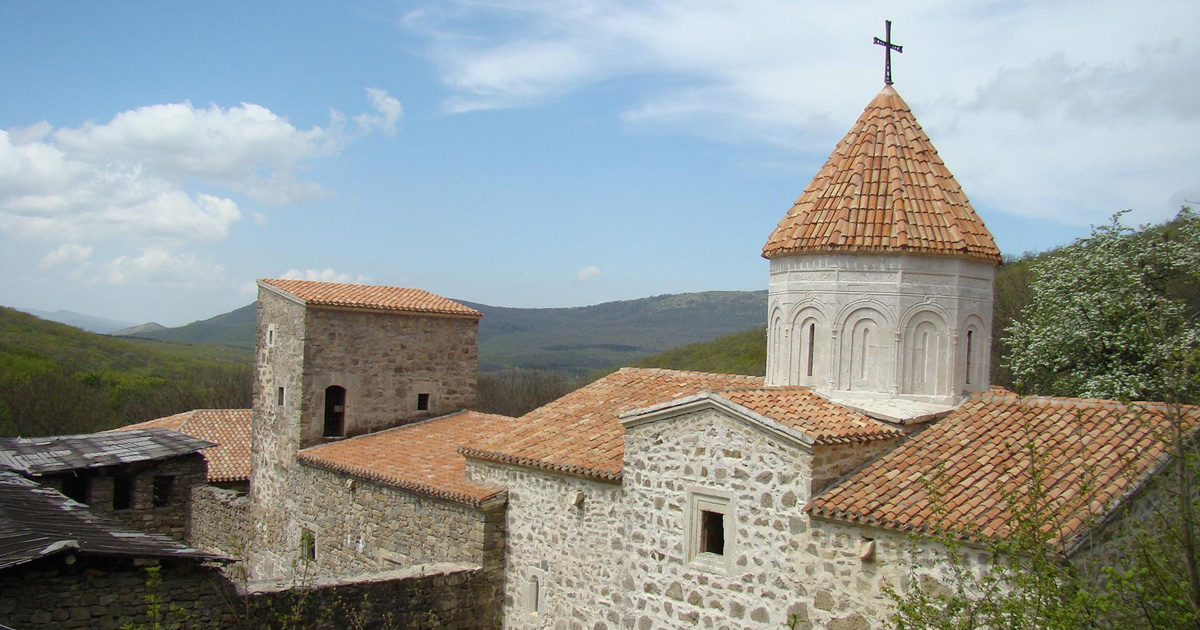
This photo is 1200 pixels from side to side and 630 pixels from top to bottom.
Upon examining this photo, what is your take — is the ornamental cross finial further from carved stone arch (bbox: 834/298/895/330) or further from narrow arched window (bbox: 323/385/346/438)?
narrow arched window (bbox: 323/385/346/438)

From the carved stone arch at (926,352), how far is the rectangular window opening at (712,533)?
271 cm

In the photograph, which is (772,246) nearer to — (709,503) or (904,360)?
(904,360)

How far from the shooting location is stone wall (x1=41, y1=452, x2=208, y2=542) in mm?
13422

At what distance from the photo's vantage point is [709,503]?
899 centimetres

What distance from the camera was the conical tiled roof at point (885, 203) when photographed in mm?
9938

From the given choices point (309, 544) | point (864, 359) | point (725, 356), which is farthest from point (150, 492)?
point (725, 356)

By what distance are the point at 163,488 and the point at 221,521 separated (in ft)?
13.6

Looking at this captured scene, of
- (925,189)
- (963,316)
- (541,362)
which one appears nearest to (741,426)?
(963,316)

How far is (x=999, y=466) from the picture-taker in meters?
8.11

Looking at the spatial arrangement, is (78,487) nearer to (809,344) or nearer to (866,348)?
(809,344)

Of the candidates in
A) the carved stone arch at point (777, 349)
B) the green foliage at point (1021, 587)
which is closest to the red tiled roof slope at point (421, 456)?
the carved stone arch at point (777, 349)

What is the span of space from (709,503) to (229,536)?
12.8 metres

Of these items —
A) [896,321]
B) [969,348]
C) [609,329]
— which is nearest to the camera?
[896,321]

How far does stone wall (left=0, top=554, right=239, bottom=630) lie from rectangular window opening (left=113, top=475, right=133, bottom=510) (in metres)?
6.54
